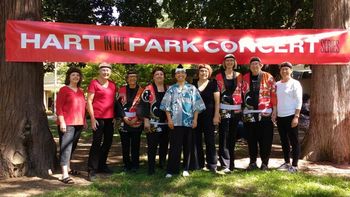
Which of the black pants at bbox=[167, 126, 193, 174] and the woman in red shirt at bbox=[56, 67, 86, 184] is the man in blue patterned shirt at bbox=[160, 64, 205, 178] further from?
the woman in red shirt at bbox=[56, 67, 86, 184]

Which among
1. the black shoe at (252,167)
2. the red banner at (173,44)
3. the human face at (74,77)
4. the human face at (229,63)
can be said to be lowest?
the black shoe at (252,167)

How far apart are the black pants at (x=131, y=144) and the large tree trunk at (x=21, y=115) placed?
4.02 feet

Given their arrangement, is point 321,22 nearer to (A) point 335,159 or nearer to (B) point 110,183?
(A) point 335,159

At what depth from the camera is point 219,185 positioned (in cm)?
645

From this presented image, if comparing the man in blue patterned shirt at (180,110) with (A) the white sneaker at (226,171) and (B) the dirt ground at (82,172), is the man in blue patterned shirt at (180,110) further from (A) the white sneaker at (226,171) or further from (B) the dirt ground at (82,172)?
(B) the dirt ground at (82,172)

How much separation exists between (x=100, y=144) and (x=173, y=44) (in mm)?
2196

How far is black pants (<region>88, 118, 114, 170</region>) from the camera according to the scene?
7145 mm

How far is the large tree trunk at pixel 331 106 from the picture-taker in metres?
8.09

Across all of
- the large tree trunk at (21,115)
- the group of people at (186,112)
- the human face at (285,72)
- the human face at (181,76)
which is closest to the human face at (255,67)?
the group of people at (186,112)

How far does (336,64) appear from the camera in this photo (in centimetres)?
814

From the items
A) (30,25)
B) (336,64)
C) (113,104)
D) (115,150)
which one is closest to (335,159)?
(336,64)

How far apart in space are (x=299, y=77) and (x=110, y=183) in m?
18.2

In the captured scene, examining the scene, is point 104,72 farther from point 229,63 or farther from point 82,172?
point 229,63

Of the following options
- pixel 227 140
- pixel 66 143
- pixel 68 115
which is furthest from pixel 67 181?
pixel 227 140
